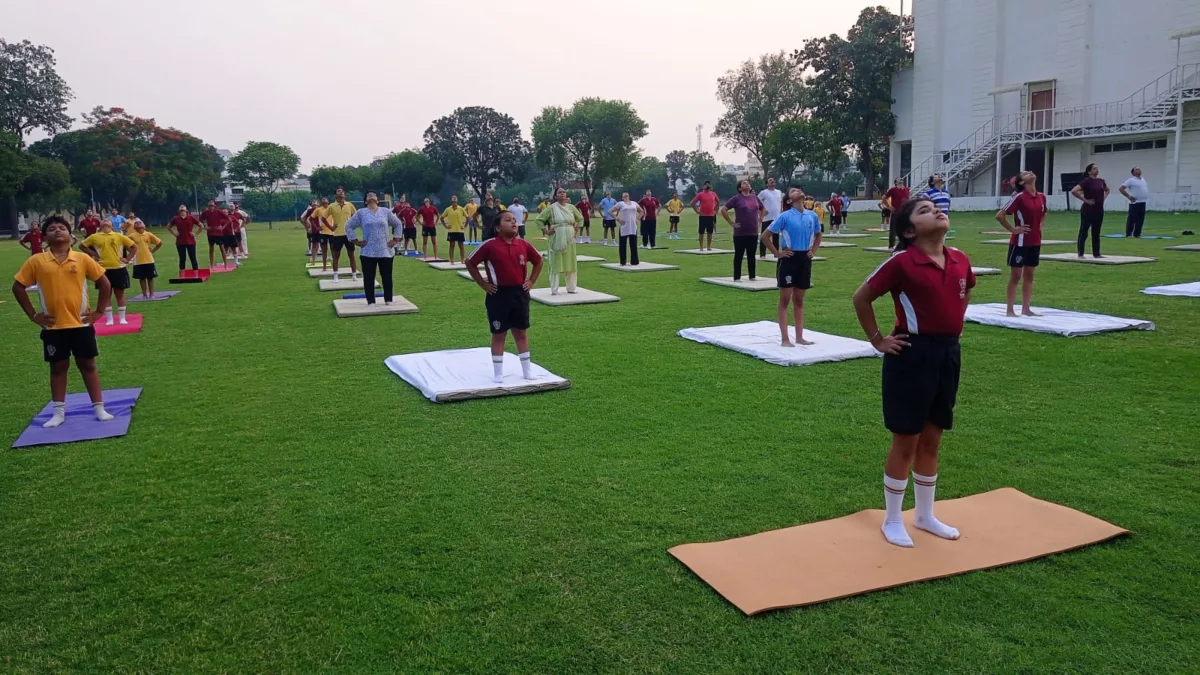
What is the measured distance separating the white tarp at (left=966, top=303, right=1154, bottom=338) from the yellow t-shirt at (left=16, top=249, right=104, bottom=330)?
Answer: 9.57 meters

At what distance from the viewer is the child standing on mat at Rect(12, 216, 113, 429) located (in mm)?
6668

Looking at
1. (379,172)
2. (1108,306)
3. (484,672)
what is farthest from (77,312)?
(379,172)

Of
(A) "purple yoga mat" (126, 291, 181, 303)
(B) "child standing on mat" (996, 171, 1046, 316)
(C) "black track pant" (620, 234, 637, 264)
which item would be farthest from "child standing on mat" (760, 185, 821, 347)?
(A) "purple yoga mat" (126, 291, 181, 303)

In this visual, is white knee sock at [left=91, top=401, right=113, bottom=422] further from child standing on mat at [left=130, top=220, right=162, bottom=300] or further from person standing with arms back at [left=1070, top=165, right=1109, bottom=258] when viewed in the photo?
person standing with arms back at [left=1070, top=165, right=1109, bottom=258]

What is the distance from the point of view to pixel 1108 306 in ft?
36.8

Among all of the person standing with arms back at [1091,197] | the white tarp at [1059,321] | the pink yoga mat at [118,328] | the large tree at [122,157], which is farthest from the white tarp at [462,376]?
the large tree at [122,157]

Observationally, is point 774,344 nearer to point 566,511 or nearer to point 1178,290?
point 566,511

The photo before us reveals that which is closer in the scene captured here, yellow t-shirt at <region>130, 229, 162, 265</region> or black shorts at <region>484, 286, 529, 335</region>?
black shorts at <region>484, 286, 529, 335</region>

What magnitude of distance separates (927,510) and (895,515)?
0.72ft

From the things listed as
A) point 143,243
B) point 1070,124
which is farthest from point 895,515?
point 1070,124

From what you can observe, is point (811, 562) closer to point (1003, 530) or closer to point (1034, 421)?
point (1003, 530)

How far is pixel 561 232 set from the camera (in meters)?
14.0

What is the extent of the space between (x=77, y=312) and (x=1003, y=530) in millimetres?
6965

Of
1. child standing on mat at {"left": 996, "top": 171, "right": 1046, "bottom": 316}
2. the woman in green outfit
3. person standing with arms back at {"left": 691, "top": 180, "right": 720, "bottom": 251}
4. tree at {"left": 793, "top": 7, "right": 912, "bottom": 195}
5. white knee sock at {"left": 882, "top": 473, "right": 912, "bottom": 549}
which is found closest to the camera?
white knee sock at {"left": 882, "top": 473, "right": 912, "bottom": 549}
